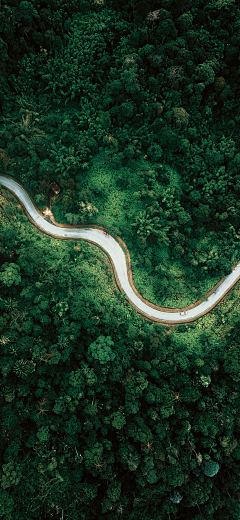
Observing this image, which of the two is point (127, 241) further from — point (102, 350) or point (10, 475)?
point (10, 475)

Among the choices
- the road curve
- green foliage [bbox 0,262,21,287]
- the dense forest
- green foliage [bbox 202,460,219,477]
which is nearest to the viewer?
the dense forest

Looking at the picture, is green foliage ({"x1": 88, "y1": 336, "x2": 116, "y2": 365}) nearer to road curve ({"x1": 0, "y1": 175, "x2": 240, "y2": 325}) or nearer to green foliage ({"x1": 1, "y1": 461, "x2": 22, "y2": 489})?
road curve ({"x1": 0, "y1": 175, "x2": 240, "y2": 325})

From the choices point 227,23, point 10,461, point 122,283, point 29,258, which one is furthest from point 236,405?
point 227,23

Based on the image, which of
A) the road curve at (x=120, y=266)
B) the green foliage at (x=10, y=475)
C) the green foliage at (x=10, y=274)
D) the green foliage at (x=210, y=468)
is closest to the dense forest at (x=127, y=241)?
the green foliage at (x=210, y=468)

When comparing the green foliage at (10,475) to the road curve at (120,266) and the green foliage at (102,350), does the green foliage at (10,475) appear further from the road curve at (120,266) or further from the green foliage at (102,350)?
the road curve at (120,266)

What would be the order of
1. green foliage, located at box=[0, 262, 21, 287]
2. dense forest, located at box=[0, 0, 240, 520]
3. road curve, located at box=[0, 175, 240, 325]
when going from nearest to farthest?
1. dense forest, located at box=[0, 0, 240, 520]
2. green foliage, located at box=[0, 262, 21, 287]
3. road curve, located at box=[0, 175, 240, 325]

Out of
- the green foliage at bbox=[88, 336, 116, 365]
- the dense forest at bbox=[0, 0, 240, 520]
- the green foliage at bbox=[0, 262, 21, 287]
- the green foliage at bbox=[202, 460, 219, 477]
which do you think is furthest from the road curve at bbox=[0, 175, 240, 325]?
the green foliage at bbox=[202, 460, 219, 477]
